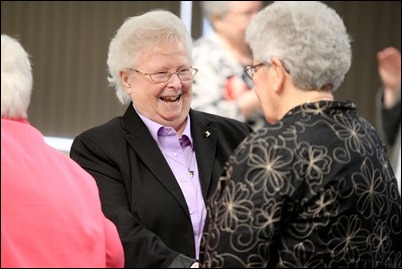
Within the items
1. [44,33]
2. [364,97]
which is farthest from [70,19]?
[364,97]

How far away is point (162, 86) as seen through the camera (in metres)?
3.26

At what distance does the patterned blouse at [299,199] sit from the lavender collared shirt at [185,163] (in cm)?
→ 55

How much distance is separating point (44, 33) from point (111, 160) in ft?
10.4

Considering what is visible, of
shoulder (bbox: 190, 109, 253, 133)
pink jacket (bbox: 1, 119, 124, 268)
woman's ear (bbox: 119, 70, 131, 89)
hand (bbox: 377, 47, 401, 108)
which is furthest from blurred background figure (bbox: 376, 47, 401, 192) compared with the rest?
pink jacket (bbox: 1, 119, 124, 268)

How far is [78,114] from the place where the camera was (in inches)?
242

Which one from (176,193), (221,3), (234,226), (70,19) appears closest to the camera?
(234,226)

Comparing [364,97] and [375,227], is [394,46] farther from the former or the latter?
[375,227]

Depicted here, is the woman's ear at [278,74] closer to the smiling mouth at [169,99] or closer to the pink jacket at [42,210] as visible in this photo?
the pink jacket at [42,210]

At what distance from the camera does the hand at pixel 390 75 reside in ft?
17.7

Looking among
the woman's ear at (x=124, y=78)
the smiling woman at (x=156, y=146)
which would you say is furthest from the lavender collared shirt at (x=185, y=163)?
the woman's ear at (x=124, y=78)

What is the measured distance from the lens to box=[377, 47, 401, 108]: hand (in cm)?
539

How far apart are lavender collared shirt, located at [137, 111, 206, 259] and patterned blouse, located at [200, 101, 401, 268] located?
55cm

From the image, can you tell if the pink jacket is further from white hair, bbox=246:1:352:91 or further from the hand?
the hand

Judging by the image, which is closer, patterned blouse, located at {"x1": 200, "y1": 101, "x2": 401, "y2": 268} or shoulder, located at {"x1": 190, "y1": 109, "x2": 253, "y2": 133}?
patterned blouse, located at {"x1": 200, "y1": 101, "x2": 401, "y2": 268}
